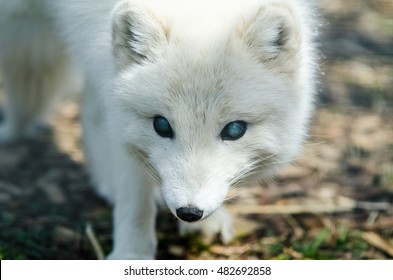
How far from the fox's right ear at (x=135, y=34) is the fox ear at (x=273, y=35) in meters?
0.35

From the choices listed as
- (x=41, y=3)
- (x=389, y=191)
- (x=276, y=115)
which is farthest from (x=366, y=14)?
(x=276, y=115)

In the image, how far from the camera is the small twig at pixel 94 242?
4323mm

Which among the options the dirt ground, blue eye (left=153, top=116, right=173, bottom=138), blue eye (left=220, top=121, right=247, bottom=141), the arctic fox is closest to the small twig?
the dirt ground

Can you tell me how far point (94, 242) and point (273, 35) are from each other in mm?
1619

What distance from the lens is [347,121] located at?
5.61 m

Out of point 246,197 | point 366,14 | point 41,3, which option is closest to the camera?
point 41,3

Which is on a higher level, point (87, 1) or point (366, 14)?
point (366, 14)

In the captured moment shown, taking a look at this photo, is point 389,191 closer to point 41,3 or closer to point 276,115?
point 276,115

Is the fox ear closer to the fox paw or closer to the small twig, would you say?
the fox paw

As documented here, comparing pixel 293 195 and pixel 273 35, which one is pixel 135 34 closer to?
pixel 273 35

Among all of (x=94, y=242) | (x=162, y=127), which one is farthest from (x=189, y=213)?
(x=94, y=242)

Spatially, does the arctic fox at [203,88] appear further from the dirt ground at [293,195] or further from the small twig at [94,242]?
the dirt ground at [293,195]

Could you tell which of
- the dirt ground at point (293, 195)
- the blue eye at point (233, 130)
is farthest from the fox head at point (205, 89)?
the dirt ground at point (293, 195)
